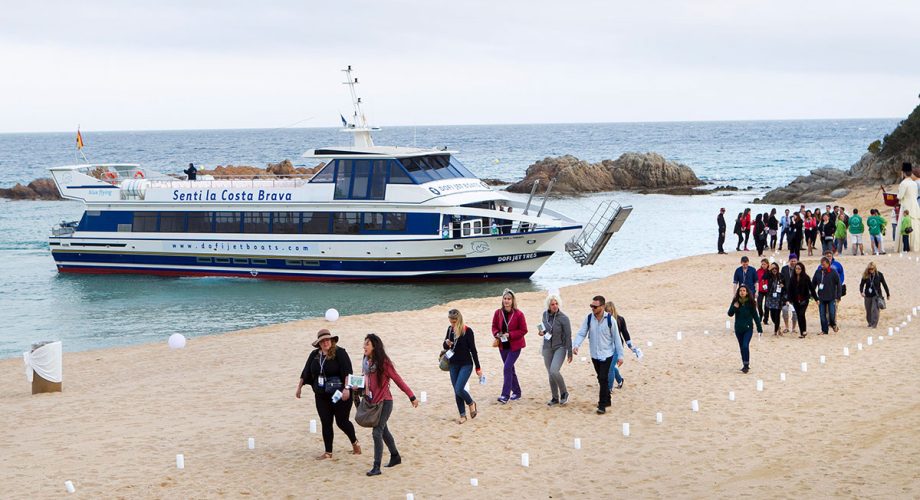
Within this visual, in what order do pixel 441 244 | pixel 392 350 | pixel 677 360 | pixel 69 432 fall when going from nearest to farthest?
1. pixel 69 432
2. pixel 677 360
3. pixel 392 350
4. pixel 441 244

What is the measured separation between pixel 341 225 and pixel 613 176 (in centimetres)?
4422

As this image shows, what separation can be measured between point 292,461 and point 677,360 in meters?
7.21

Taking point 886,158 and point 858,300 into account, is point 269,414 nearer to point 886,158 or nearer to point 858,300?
point 858,300

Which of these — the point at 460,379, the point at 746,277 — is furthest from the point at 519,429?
the point at 746,277

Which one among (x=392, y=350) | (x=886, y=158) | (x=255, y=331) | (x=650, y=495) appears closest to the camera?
(x=650, y=495)

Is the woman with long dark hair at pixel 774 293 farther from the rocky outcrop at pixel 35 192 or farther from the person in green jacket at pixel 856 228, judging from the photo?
the rocky outcrop at pixel 35 192

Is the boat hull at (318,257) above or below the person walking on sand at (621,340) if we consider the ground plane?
below

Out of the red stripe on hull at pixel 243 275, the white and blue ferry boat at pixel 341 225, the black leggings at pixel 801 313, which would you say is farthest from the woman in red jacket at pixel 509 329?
the red stripe on hull at pixel 243 275

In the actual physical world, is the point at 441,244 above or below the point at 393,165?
below

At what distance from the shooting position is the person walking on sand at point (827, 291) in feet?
55.6

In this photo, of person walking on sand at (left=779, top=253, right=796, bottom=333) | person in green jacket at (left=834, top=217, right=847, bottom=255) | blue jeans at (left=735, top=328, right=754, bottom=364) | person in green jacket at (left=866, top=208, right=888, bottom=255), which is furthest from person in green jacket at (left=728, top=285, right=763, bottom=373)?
person in green jacket at (left=834, top=217, right=847, bottom=255)

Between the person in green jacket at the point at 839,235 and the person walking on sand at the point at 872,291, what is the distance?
36.8 ft

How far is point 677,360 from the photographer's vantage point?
52.6ft

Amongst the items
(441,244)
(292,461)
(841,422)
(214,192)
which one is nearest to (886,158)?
(441,244)
